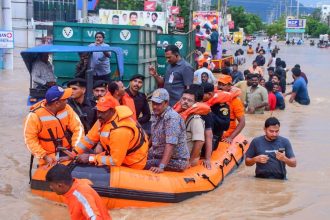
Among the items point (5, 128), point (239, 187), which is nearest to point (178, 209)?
point (239, 187)

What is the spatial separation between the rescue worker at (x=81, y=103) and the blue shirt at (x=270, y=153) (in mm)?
2243

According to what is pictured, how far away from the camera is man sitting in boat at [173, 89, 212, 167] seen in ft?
25.2

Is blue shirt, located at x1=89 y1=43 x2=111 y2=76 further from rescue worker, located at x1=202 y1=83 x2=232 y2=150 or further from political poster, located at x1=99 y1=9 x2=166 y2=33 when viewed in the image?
political poster, located at x1=99 y1=9 x2=166 y2=33

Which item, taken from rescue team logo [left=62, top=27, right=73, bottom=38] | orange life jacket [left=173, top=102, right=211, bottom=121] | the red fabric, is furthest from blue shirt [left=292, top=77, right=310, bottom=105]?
orange life jacket [left=173, top=102, right=211, bottom=121]

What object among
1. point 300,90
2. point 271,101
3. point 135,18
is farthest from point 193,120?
point 135,18

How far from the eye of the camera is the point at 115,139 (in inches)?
258

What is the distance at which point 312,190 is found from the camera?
818 cm

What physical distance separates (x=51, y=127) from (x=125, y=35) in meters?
6.91

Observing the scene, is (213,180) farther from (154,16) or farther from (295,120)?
(154,16)

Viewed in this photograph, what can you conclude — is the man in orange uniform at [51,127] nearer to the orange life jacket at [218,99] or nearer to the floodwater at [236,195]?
the floodwater at [236,195]

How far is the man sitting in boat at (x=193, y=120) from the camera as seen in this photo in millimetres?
7689

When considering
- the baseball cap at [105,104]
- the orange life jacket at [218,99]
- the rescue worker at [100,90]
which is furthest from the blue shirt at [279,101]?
the baseball cap at [105,104]

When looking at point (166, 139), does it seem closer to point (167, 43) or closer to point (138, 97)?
point (138, 97)

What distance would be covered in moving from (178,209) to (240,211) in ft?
2.49
